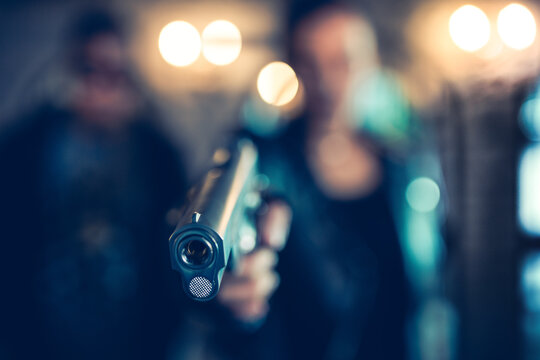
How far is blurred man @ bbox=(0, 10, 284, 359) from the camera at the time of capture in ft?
4.58

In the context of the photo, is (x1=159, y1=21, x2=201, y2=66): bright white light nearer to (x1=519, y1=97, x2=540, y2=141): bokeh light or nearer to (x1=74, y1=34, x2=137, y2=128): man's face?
(x1=74, y1=34, x2=137, y2=128): man's face

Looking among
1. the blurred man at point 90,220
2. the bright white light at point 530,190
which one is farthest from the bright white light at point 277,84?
the bright white light at point 530,190

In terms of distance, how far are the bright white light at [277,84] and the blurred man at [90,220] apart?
56 cm

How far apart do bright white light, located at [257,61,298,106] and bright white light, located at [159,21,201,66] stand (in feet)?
1.39

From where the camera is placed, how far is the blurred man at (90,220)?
140 cm

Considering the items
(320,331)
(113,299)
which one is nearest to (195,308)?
(320,331)

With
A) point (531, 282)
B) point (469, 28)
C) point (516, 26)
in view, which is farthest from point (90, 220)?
point (531, 282)

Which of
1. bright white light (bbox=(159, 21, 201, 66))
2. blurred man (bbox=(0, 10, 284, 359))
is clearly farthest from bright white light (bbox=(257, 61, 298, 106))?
blurred man (bbox=(0, 10, 284, 359))

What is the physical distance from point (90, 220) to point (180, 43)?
1.23 metres

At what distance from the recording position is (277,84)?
193 centimetres

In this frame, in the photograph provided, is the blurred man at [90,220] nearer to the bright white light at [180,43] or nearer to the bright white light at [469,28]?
the bright white light at [180,43]

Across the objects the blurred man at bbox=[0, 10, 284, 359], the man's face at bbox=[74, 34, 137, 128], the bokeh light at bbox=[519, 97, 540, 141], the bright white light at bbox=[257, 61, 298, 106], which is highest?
the bokeh light at bbox=[519, 97, 540, 141]

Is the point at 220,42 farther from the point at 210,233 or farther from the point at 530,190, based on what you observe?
the point at 530,190

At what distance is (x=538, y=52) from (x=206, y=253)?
2.61m
